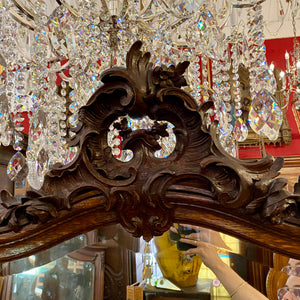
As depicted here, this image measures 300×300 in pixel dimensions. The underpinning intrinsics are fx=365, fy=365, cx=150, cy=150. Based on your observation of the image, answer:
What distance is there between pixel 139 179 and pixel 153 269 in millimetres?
151

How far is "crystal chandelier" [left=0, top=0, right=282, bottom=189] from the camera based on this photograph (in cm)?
142

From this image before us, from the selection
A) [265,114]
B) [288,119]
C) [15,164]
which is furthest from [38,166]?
[288,119]

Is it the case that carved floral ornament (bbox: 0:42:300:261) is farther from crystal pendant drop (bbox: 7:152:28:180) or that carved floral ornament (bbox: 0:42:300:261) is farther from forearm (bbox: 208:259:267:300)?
crystal pendant drop (bbox: 7:152:28:180)

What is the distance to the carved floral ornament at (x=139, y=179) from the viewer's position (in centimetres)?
39

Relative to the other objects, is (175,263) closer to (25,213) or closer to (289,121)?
(25,213)

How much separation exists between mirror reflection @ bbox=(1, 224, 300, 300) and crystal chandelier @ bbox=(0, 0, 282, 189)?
78 centimetres

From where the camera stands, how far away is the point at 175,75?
423 mm

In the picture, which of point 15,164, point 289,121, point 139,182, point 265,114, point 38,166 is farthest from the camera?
point 289,121

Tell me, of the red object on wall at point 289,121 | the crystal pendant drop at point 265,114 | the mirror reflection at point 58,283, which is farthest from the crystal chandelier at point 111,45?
the red object on wall at point 289,121

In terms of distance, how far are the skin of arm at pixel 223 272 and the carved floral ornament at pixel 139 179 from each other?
7cm

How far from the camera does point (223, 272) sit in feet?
1.51

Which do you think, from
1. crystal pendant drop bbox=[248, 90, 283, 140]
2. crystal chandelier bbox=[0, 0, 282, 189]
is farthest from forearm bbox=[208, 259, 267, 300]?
crystal pendant drop bbox=[248, 90, 283, 140]

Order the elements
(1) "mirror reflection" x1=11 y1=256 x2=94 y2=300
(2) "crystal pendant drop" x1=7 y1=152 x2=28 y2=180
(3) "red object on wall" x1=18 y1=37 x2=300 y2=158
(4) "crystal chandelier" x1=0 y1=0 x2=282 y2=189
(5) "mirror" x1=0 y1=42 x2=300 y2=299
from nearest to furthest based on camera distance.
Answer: (5) "mirror" x1=0 y1=42 x2=300 y2=299 → (1) "mirror reflection" x1=11 y1=256 x2=94 y2=300 → (4) "crystal chandelier" x1=0 y1=0 x2=282 y2=189 → (2) "crystal pendant drop" x1=7 y1=152 x2=28 y2=180 → (3) "red object on wall" x1=18 y1=37 x2=300 y2=158

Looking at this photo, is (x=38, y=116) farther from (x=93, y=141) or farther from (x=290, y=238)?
(x=290, y=238)
